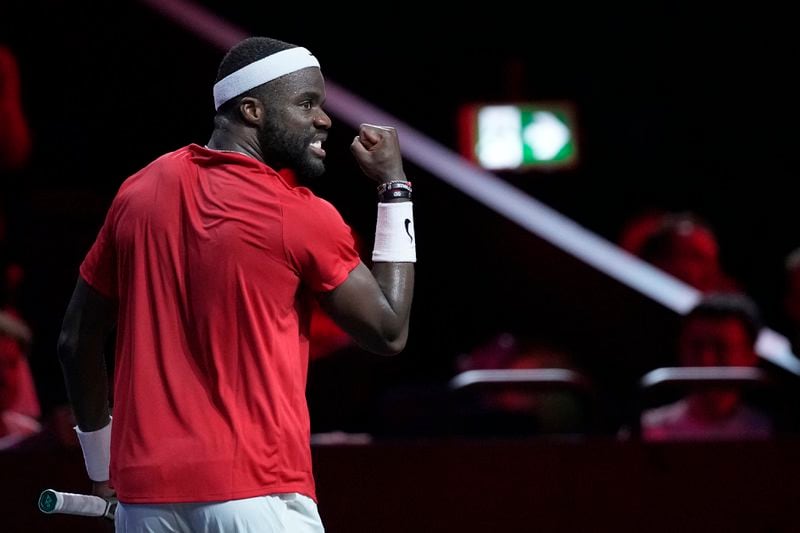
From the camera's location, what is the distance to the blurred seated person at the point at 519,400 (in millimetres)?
4777

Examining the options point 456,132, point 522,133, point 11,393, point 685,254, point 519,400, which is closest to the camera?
point 11,393

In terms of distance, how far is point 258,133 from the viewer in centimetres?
262

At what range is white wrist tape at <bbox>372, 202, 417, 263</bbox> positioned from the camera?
263 centimetres

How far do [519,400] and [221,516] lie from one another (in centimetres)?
364

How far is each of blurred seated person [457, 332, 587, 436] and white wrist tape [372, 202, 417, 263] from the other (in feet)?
5.64

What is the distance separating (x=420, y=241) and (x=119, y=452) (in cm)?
453

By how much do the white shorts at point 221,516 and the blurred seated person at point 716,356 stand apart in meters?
2.96

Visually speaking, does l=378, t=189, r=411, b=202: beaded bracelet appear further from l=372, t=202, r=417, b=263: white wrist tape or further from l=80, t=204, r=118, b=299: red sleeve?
l=80, t=204, r=118, b=299: red sleeve

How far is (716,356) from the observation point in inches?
209

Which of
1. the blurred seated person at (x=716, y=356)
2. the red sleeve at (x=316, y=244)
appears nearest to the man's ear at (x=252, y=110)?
the red sleeve at (x=316, y=244)

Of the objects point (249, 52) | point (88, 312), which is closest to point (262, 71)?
point (249, 52)

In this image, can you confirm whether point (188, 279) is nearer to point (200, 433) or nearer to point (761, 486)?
point (200, 433)

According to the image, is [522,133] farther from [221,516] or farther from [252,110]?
[221,516]

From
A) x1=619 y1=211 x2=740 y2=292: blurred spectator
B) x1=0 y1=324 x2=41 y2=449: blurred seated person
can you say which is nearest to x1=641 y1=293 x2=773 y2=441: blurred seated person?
x1=619 y1=211 x2=740 y2=292: blurred spectator
